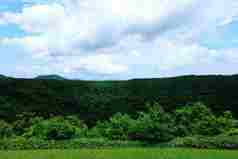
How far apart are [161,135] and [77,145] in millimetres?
2940

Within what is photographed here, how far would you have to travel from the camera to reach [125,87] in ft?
64.2

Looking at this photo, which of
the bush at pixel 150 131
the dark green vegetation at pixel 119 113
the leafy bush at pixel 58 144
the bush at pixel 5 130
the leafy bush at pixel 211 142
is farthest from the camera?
the bush at pixel 5 130

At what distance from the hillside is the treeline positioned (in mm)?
1293

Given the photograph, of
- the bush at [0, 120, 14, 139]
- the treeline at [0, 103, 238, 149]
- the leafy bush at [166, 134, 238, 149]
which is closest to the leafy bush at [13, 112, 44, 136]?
the treeline at [0, 103, 238, 149]

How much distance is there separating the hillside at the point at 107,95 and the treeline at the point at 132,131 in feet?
4.24

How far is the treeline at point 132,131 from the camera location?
1370cm

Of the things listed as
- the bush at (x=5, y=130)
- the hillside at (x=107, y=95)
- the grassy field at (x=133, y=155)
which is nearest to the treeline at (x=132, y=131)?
the bush at (x=5, y=130)

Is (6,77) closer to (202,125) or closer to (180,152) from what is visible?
(202,125)

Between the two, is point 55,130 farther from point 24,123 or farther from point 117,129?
point 117,129

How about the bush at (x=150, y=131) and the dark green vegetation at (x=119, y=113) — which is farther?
the bush at (x=150, y=131)

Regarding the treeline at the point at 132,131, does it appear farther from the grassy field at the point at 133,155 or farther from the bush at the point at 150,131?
the grassy field at the point at 133,155

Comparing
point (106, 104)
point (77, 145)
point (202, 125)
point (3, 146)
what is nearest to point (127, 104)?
point (106, 104)

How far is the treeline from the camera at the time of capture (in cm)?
1370

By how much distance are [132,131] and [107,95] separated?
4326 mm
